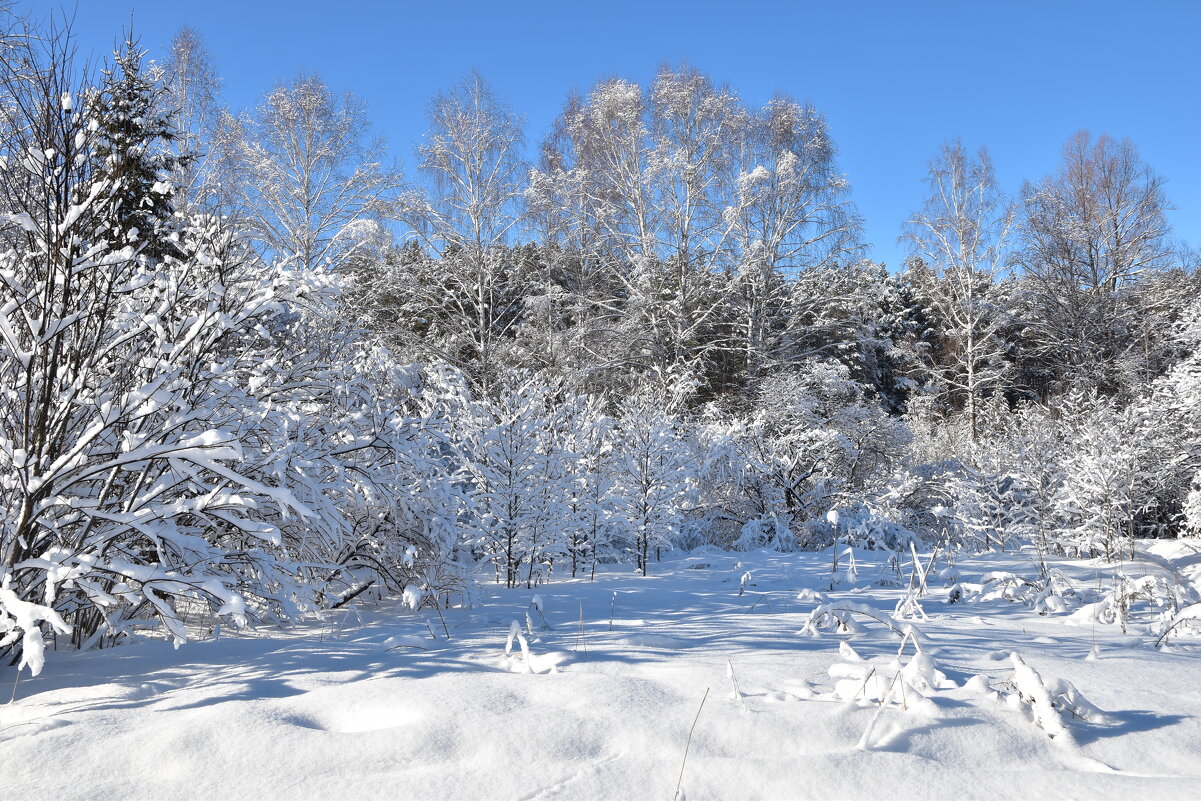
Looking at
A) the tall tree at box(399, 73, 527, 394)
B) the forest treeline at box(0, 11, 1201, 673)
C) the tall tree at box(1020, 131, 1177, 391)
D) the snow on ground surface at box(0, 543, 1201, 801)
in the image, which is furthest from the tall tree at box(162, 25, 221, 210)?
the tall tree at box(1020, 131, 1177, 391)

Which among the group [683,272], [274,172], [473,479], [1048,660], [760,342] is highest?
[274,172]

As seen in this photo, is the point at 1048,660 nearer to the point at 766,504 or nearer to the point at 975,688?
the point at 975,688

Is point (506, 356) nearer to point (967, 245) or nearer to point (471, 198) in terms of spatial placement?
point (471, 198)

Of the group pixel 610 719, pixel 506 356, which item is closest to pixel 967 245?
pixel 506 356

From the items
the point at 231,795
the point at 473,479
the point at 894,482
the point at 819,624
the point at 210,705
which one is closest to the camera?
the point at 231,795

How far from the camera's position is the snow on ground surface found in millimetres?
1564

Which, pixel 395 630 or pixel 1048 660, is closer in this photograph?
pixel 1048 660

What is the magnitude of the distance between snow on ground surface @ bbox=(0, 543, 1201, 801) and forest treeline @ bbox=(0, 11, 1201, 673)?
0.31m

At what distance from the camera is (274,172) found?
43.7 feet

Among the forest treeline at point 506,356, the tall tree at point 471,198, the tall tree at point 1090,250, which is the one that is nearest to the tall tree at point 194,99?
the forest treeline at point 506,356

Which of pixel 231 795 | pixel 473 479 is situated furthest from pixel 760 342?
pixel 231 795

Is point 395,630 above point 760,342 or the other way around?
the other way around

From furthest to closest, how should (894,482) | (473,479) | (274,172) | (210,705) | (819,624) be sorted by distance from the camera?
1. (274,172)
2. (894,482)
3. (473,479)
4. (819,624)
5. (210,705)

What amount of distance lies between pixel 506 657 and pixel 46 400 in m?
1.80
